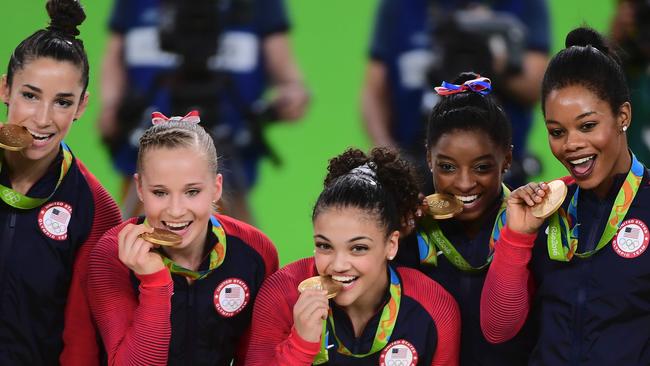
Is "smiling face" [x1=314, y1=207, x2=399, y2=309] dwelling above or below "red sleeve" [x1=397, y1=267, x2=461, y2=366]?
above

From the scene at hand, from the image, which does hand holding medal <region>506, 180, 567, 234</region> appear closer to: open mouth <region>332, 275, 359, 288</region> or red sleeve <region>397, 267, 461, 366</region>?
red sleeve <region>397, 267, 461, 366</region>

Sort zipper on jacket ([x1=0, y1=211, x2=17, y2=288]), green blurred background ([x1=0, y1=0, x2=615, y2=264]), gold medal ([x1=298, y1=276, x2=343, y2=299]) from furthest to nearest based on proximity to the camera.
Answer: green blurred background ([x1=0, y1=0, x2=615, y2=264])
zipper on jacket ([x1=0, y1=211, x2=17, y2=288])
gold medal ([x1=298, y1=276, x2=343, y2=299])

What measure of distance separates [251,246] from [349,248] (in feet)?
1.30

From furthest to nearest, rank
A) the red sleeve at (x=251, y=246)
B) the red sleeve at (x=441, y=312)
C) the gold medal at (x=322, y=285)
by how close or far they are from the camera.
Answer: the red sleeve at (x=251, y=246) → the red sleeve at (x=441, y=312) → the gold medal at (x=322, y=285)

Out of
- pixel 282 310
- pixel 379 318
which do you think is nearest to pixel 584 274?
→ pixel 379 318

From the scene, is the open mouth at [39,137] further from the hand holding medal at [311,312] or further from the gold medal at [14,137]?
the hand holding medal at [311,312]

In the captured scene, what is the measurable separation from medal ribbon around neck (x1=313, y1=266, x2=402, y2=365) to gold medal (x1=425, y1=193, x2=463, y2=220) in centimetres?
27

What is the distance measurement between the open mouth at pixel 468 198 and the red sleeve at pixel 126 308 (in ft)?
3.17

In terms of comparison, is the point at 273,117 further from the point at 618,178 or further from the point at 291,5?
the point at 618,178

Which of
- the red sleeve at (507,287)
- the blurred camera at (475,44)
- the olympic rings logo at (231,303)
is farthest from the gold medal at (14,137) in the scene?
the blurred camera at (475,44)

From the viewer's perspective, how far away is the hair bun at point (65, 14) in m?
3.40

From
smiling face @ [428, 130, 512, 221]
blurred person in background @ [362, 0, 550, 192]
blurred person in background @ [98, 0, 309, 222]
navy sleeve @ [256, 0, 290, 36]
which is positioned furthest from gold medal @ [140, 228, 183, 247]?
navy sleeve @ [256, 0, 290, 36]

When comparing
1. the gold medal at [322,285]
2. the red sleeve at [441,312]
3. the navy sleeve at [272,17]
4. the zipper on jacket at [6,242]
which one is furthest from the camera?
the navy sleeve at [272,17]

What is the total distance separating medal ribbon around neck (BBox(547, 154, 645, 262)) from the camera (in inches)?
117
